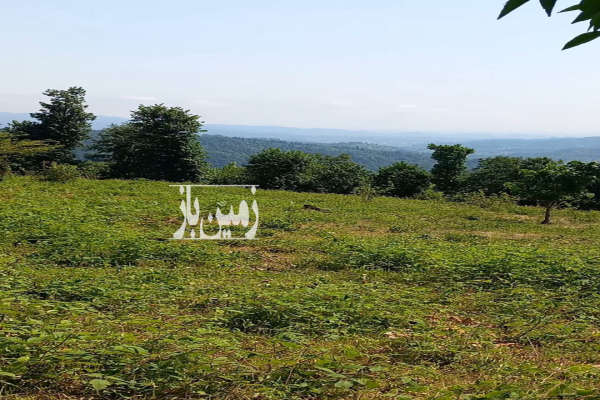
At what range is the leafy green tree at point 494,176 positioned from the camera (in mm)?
42594

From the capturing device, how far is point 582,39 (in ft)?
3.76

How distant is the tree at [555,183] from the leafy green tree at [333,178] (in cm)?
1899

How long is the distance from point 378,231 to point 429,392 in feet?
34.8

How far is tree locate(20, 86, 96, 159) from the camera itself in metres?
37.2

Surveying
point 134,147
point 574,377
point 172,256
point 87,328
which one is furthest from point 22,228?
point 134,147

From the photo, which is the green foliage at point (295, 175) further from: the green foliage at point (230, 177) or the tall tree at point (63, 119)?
the tall tree at point (63, 119)

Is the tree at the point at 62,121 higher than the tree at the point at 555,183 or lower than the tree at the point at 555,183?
higher

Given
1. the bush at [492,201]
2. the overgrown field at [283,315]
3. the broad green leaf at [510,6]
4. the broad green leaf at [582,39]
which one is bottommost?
the bush at [492,201]

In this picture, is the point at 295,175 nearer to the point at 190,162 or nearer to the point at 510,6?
the point at 190,162

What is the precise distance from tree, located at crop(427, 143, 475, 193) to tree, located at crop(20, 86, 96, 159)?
1212 inches

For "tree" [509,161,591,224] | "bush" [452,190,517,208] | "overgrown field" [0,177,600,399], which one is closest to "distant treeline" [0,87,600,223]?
"bush" [452,190,517,208]

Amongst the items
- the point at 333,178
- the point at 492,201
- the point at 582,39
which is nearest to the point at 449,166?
the point at 333,178

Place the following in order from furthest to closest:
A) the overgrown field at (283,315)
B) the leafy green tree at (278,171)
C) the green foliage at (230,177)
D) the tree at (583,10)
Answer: the green foliage at (230,177), the leafy green tree at (278,171), the overgrown field at (283,315), the tree at (583,10)
